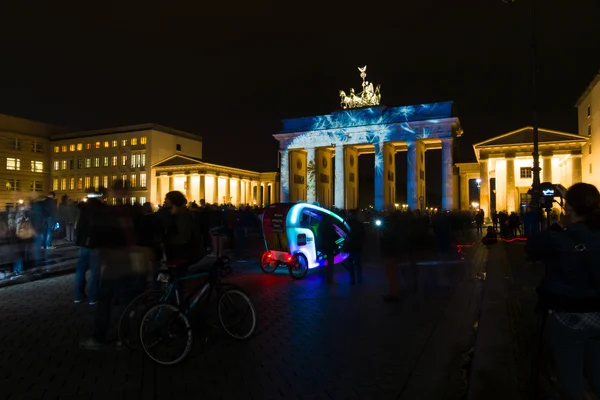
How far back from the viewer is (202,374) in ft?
17.5

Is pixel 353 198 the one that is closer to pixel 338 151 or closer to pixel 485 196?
pixel 338 151

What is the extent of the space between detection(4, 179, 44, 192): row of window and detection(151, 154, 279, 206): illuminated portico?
2038 cm

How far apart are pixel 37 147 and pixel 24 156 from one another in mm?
3766

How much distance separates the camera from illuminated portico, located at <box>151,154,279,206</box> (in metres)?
70.4

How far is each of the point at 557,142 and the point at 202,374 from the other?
179 ft

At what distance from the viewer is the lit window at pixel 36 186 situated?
255 feet

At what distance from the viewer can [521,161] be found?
56.1 m

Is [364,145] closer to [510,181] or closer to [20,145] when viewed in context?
[510,181]

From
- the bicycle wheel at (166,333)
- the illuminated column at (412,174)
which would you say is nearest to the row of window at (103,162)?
the illuminated column at (412,174)

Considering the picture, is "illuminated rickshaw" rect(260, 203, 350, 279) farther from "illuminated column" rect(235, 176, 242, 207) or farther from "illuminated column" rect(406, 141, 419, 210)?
"illuminated column" rect(235, 176, 242, 207)

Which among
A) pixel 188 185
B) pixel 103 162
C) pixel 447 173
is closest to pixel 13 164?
pixel 103 162

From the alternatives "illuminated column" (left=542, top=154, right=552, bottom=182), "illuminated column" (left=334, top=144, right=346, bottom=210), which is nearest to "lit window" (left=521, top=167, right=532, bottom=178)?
"illuminated column" (left=542, top=154, right=552, bottom=182)

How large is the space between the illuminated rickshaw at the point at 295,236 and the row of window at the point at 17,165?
239 feet

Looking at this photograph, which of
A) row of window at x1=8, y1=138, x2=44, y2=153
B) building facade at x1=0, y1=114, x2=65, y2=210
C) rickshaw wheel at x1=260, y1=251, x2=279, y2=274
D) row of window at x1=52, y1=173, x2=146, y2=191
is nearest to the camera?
rickshaw wheel at x1=260, y1=251, x2=279, y2=274
